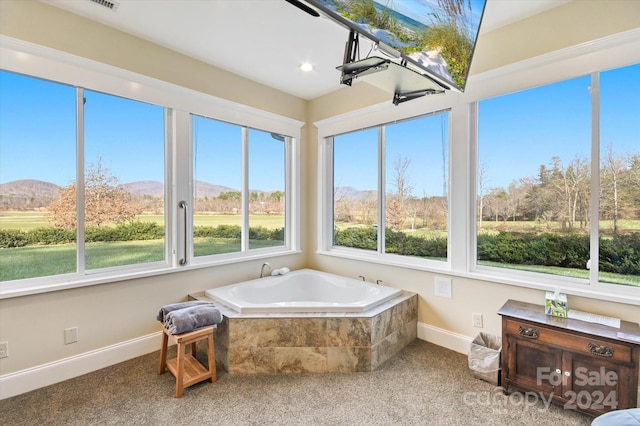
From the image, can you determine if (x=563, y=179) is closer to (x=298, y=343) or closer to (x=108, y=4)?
(x=298, y=343)

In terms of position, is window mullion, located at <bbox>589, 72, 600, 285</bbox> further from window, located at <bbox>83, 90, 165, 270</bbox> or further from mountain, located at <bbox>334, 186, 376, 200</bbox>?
window, located at <bbox>83, 90, 165, 270</bbox>

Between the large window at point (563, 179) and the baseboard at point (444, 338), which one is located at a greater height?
the large window at point (563, 179)

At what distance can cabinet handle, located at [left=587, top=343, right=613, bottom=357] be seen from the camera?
1.75 m

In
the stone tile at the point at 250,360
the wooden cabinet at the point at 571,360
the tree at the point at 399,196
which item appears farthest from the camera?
the tree at the point at 399,196

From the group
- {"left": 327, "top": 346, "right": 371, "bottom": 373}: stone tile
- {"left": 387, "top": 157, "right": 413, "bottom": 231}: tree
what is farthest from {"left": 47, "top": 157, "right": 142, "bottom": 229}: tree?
{"left": 387, "top": 157, "right": 413, "bottom": 231}: tree

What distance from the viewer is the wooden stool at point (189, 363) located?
2098mm

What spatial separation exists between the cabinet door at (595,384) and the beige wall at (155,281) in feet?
1.52

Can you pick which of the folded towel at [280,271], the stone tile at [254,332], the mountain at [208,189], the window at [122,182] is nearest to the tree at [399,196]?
the folded towel at [280,271]

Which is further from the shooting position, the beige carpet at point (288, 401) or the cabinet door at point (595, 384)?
the beige carpet at point (288, 401)

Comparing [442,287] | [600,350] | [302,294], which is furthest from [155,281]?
[600,350]

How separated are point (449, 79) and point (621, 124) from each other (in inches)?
50.6

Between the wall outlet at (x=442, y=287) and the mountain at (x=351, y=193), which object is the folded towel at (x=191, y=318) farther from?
the mountain at (x=351, y=193)

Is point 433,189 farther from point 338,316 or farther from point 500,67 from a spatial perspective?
point 338,316

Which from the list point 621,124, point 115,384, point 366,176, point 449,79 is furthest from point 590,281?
point 115,384
